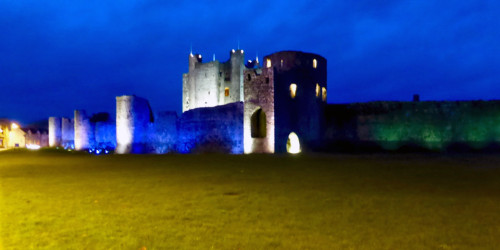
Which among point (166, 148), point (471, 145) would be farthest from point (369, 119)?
point (166, 148)

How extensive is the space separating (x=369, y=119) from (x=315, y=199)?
24274 mm

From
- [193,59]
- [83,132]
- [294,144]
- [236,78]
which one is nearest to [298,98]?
[294,144]

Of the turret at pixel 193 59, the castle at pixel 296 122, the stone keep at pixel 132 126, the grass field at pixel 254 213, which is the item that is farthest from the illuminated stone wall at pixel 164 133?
the grass field at pixel 254 213

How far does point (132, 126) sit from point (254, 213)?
84.1ft

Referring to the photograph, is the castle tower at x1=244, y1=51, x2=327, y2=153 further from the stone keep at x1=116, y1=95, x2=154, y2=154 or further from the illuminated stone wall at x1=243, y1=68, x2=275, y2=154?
the stone keep at x1=116, y1=95, x2=154, y2=154

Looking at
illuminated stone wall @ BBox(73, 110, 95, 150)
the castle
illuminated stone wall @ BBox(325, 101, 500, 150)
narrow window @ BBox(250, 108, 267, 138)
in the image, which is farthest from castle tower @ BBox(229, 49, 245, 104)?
illuminated stone wall @ BBox(73, 110, 95, 150)

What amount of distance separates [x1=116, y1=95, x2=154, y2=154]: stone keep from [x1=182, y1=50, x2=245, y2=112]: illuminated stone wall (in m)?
9.94

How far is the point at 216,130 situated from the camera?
2800 centimetres

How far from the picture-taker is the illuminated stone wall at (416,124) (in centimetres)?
2894

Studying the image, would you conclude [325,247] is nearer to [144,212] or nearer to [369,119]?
[144,212]

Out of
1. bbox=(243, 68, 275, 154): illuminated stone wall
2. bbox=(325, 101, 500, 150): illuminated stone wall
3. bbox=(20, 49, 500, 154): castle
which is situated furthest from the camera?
bbox=(325, 101, 500, 150): illuminated stone wall

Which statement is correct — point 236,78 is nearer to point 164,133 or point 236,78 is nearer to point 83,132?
point 164,133

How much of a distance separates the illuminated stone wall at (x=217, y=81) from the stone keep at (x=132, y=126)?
9.94 metres

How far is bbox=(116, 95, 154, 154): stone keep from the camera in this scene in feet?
102
